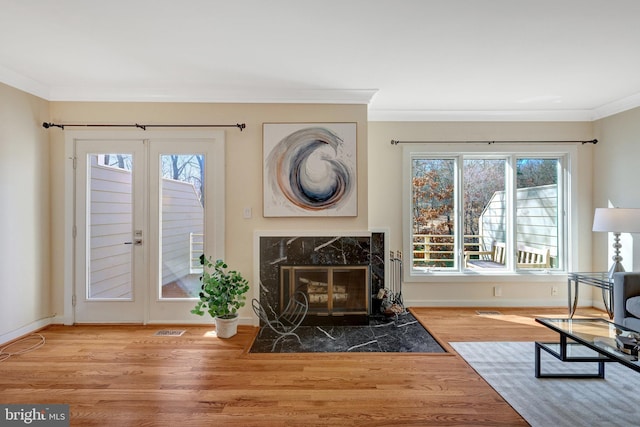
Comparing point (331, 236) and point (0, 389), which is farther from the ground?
point (331, 236)

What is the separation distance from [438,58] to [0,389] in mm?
3972

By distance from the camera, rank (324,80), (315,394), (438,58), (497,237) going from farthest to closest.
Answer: (497,237) < (324,80) < (438,58) < (315,394)

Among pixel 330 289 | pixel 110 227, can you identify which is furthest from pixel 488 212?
pixel 110 227

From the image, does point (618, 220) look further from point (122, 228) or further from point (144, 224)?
point (122, 228)

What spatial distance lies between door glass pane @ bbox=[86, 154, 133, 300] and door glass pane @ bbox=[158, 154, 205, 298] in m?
0.35

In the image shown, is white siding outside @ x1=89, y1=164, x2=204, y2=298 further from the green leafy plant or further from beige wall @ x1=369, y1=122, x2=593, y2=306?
beige wall @ x1=369, y1=122, x2=593, y2=306

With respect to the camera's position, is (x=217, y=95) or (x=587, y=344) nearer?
(x=587, y=344)

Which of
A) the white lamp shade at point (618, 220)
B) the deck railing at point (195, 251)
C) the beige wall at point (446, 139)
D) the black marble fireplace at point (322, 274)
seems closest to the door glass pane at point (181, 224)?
the deck railing at point (195, 251)

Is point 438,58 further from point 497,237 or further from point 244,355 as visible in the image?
point 244,355

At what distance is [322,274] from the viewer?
3482mm

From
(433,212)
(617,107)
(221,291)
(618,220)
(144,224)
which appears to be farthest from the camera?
(433,212)

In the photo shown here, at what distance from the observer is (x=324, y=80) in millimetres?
3170

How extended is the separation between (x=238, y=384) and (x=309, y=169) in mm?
2075

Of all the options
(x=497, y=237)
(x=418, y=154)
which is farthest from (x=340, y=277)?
(x=497, y=237)
